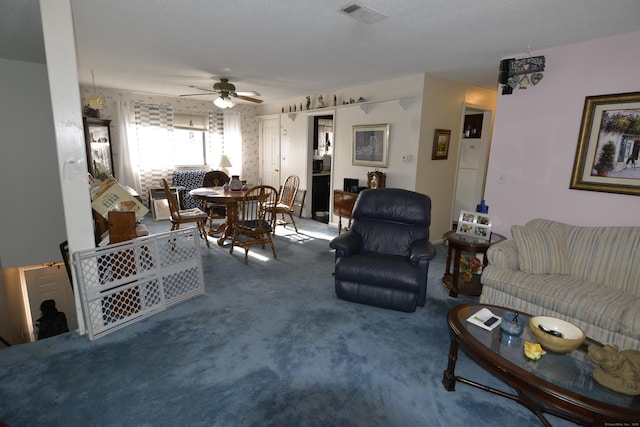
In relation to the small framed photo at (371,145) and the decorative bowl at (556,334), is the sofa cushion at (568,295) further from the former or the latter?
the small framed photo at (371,145)

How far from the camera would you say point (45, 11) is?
1.95 meters

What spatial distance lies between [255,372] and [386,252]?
5.65 ft

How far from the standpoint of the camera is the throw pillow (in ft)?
8.42

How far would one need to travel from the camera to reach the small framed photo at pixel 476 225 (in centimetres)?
310

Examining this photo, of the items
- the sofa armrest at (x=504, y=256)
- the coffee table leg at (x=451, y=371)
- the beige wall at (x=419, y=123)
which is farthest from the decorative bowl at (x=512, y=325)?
the beige wall at (x=419, y=123)

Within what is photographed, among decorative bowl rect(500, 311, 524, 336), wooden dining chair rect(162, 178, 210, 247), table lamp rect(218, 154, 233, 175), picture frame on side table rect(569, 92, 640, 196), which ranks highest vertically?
picture frame on side table rect(569, 92, 640, 196)

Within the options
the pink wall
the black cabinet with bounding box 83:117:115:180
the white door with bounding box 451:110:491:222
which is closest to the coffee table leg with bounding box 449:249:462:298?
the pink wall

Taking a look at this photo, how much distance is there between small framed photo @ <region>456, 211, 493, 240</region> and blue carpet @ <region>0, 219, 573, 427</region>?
791 mm

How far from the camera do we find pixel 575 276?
2582 millimetres

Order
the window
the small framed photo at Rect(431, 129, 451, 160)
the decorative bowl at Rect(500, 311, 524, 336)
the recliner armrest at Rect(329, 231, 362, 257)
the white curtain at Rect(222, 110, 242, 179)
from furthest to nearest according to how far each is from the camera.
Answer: the white curtain at Rect(222, 110, 242, 179) < the window < the small framed photo at Rect(431, 129, 451, 160) < the recliner armrest at Rect(329, 231, 362, 257) < the decorative bowl at Rect(500, 311, 524, 336)

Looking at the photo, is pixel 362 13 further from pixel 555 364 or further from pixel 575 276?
pixel 575 276

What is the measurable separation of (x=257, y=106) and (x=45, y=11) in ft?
18.8

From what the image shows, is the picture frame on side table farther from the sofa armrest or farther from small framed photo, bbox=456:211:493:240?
the sofa armrest

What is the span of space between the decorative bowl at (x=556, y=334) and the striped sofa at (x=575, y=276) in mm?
556
